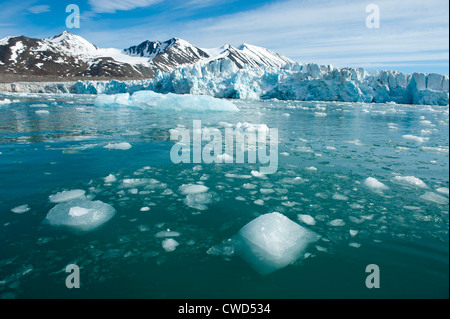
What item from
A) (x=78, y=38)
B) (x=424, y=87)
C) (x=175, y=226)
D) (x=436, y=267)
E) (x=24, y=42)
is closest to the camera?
(x=436, y=267)

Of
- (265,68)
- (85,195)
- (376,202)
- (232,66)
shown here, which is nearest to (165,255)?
(85,195)

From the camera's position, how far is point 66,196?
3662 millimetres

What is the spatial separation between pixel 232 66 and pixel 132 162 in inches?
2312

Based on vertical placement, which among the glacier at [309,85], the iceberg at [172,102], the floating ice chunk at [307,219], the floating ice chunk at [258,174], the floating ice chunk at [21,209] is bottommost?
the floating ice chunk at [307,219]

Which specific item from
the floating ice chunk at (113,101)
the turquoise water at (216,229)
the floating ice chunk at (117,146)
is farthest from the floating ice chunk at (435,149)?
the floating ice chunk at (113,101)

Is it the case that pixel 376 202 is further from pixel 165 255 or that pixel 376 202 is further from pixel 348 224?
pixel 165 255

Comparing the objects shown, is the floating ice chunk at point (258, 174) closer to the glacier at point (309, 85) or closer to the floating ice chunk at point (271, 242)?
the floating ice chunk at point (271, 242)

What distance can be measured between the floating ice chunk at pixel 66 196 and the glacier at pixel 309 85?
4355 cm

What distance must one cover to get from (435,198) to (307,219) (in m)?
2.15

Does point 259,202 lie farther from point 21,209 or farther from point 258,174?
point 21,209

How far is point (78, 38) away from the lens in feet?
565

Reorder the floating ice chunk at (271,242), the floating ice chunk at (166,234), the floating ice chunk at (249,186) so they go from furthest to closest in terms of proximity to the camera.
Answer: the floating ice chunk at (249,186) → the floating ice chunk at (166,234) → the floating ice chunk at (271,242)

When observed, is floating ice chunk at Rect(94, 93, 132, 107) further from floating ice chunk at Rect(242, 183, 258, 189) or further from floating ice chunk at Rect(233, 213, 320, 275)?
floating ice chunk at Rect(233, 213, 320, 275)

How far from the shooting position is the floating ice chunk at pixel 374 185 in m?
4.14
